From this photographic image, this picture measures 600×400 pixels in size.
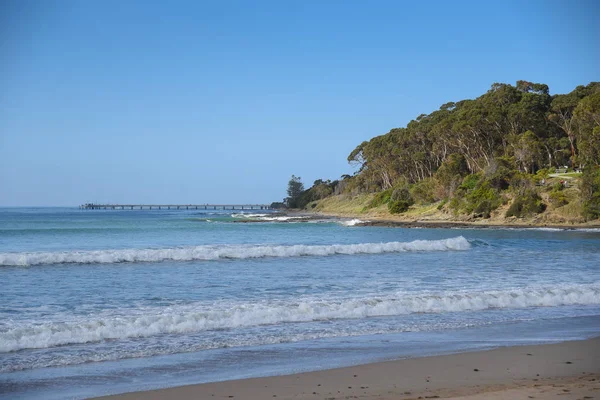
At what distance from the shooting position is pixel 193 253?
2550 cm

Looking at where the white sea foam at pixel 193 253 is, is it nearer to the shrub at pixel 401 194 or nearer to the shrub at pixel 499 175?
the shrub at pixel 499 175

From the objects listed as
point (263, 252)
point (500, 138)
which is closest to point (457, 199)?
point (500, 138)

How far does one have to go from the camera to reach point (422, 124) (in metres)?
96.2

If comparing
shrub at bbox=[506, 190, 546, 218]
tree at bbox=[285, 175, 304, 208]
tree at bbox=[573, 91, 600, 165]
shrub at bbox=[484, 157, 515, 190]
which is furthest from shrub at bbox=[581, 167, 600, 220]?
tree at bbox=[285, 175, 304, 208]

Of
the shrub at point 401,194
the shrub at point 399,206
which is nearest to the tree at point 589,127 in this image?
the shrub at point 399,206

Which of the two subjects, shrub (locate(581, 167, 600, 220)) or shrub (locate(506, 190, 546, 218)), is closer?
shrub (locate(581, 167, 600, 220))

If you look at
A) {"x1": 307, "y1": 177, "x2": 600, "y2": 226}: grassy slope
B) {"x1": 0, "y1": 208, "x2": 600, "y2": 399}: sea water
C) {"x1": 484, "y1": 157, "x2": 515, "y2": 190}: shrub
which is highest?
{"x1": 484, "y1": 157, "x2": 515, "y2": 190}: shrub

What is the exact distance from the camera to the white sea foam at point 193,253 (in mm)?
23250

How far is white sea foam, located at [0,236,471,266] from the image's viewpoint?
76.3ft

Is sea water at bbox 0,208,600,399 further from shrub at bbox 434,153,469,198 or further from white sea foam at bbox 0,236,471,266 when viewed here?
shrub at bbox 434,153,469,198

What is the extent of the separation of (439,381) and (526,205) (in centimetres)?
5259

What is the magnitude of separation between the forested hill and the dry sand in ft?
155

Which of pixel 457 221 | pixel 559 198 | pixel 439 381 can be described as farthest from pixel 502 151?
pixel 439 381

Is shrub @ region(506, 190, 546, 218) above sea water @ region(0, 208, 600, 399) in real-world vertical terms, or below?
above
